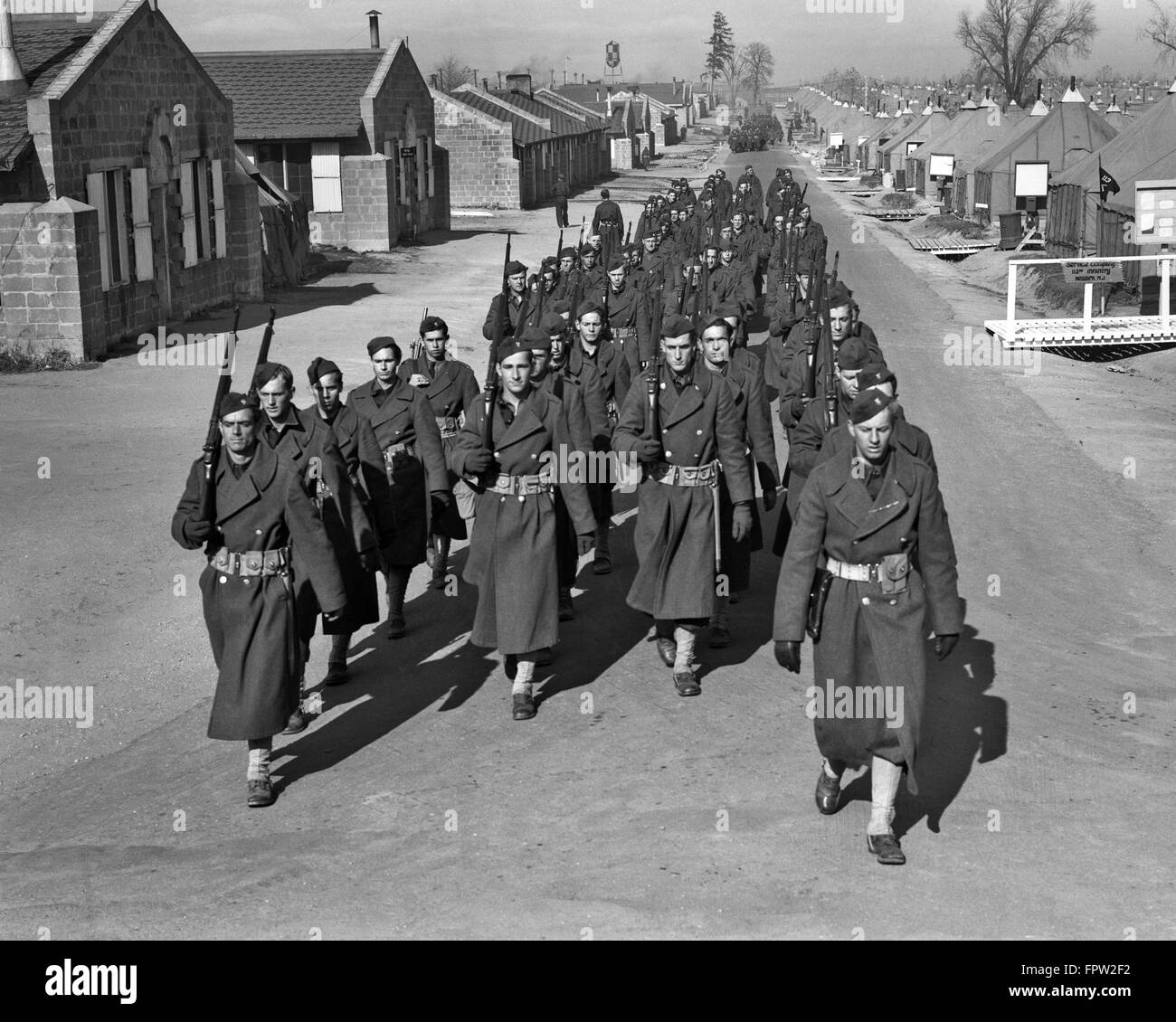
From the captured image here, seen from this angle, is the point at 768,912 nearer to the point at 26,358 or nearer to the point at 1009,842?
the point at 1009,842

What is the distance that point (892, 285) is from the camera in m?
31.2

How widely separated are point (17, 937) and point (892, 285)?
27.2 m

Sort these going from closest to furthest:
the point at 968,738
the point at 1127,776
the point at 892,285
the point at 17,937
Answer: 1. the point at 17,937
2. the point at 1127,776
3. the point at 968,738
4. the point at 892,285

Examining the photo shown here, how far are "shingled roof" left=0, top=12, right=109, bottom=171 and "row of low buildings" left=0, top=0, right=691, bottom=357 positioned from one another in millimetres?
29

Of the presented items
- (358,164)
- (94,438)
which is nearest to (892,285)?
(358,164)

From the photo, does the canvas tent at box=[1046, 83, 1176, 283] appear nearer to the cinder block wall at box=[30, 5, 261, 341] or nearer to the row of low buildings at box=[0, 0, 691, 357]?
the row of low buildings at box=[0, 0, 691, 357]

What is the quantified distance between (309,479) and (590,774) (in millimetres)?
1882

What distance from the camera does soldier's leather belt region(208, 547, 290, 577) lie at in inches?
280

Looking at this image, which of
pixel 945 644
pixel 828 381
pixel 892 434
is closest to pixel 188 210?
pixel 828 381

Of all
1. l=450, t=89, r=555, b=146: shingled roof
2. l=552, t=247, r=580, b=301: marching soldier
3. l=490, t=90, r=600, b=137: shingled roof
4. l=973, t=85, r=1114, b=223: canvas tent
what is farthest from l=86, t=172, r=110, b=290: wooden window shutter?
l=490, t=90, r=600, b=137: shingled roof

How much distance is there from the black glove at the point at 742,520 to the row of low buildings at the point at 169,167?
12794 mm

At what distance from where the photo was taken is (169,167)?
23.2 m

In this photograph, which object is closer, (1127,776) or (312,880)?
(312,880)

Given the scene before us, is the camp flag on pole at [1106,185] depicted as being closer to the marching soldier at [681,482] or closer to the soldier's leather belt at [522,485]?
the marching soldier at [681,482]
